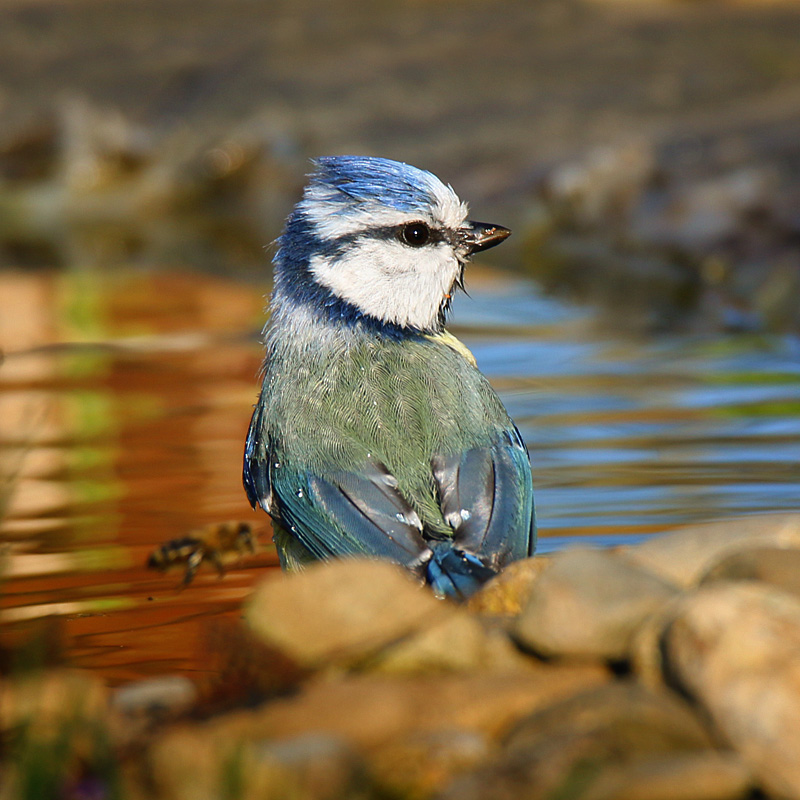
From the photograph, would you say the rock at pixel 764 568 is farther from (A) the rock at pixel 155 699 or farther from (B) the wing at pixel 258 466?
(B) the wing at pixel 258 466

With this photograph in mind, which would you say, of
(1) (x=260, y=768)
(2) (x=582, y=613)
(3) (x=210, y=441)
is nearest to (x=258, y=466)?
(2) (x=582, y=613)

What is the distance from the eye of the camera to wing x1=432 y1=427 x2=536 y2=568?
3.19 meters

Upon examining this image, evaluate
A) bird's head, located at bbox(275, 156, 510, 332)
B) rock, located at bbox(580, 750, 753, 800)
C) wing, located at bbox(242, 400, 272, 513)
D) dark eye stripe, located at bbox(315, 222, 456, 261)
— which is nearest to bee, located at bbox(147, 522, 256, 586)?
wing, located at bbox(242, 400, 272, 513)

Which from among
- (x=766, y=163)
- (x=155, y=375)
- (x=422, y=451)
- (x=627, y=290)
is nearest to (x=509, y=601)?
(x=422, y=451)

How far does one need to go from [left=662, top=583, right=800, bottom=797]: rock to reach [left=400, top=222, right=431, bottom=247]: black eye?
183 centimetres

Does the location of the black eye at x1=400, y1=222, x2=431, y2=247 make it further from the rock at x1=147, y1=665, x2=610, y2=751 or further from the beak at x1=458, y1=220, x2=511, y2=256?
the rock at x1=147, y1=665, x2=610, y2=751

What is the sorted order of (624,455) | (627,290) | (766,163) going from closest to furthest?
1. (624,455)
2. (627,290)
3. (766,163)

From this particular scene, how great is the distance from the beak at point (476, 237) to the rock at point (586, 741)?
196 centimetres

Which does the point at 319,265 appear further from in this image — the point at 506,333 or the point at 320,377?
the point at 506,333

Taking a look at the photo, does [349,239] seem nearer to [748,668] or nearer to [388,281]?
[388,281]

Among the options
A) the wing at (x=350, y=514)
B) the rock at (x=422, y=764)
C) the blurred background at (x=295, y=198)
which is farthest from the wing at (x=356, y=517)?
the rock at (x=422, y=764)

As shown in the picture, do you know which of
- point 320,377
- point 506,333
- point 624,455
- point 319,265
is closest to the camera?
point 320,377

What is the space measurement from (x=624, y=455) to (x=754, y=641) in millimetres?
2953

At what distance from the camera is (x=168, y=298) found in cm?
955
